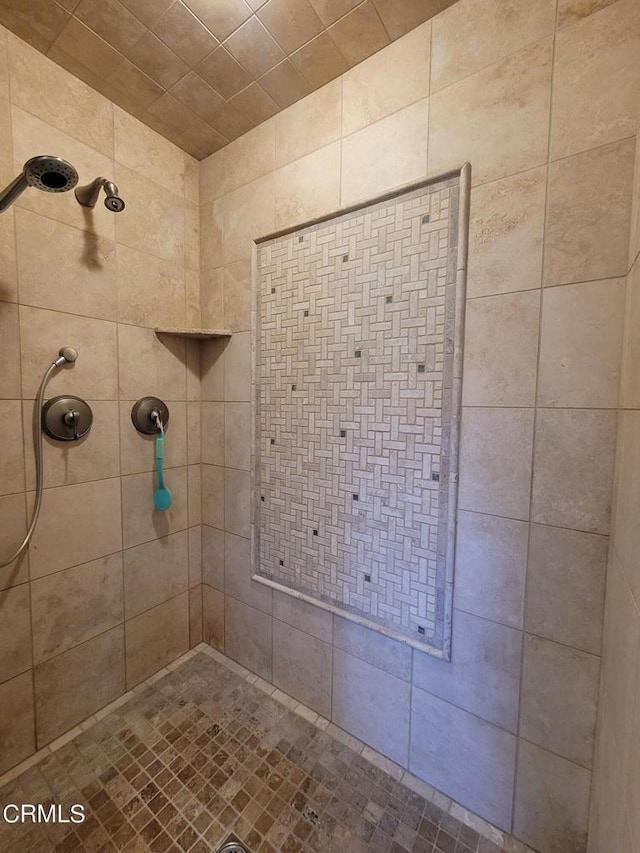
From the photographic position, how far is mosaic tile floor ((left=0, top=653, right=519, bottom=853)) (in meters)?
0.90

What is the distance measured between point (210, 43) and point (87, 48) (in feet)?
1.26

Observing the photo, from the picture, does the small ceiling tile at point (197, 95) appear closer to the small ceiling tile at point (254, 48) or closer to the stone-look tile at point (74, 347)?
the small ceiling tile at point (254, 48)

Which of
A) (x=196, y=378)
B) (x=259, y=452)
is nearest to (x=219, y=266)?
(x=196, y=378)

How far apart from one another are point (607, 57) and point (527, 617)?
4.35 ft

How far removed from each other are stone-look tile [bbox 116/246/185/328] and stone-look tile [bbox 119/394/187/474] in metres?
0.34

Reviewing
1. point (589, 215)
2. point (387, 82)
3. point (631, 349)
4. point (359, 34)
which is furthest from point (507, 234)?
point (359, 34)

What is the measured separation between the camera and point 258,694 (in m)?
1.36

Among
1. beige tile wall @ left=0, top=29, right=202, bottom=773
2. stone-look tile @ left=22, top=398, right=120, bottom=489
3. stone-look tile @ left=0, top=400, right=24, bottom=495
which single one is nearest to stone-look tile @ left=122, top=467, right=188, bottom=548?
beige tile wall @ left=0, top=29, right=202, bottom=773

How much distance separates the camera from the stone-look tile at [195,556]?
5.15 feet

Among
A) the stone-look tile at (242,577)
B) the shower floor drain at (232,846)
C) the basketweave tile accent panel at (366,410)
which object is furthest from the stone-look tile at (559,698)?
the stone-look tile at (242,577)

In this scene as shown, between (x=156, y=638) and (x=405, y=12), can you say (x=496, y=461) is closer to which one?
(x=405, y=12)

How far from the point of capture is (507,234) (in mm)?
850

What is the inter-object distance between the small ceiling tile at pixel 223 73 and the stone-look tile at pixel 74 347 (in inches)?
35.5

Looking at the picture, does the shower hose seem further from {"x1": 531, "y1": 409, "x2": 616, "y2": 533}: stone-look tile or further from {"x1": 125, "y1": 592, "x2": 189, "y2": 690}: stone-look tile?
{"x1": 531, "y1": 409, "x2": 616, "y2": 533}: stone-look tile
